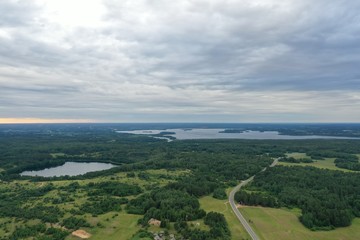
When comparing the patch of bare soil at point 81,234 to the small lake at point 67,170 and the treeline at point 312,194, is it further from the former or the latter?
the small lake at point 67,170

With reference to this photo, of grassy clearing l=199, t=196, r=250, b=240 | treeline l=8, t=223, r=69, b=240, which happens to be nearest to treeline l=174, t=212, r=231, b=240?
grassy clearing l=199, t=196, r=250, b=240

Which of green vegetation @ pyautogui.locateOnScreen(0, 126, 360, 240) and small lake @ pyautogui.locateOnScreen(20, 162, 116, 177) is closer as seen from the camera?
green vegetation @ pyautogui.locateOnScreen(0, 126, 360, 240)

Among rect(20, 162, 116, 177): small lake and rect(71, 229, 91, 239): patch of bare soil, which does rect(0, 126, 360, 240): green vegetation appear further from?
rect(20, 162, 116, 177): small lake

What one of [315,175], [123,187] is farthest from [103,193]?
[315,175]

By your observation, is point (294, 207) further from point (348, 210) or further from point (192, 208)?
point (192, 208)

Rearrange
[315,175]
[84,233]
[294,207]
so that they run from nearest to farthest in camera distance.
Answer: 1. [84,233]
2. [294,207]
3. [315,175]

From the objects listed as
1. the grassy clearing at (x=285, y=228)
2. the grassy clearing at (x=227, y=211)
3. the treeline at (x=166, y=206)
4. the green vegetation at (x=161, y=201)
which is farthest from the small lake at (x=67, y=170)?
the grassy clearing at (x=285, y=228)

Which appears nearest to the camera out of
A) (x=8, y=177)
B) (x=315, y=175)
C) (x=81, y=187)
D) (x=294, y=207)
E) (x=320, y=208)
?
(x=320, y=208)
